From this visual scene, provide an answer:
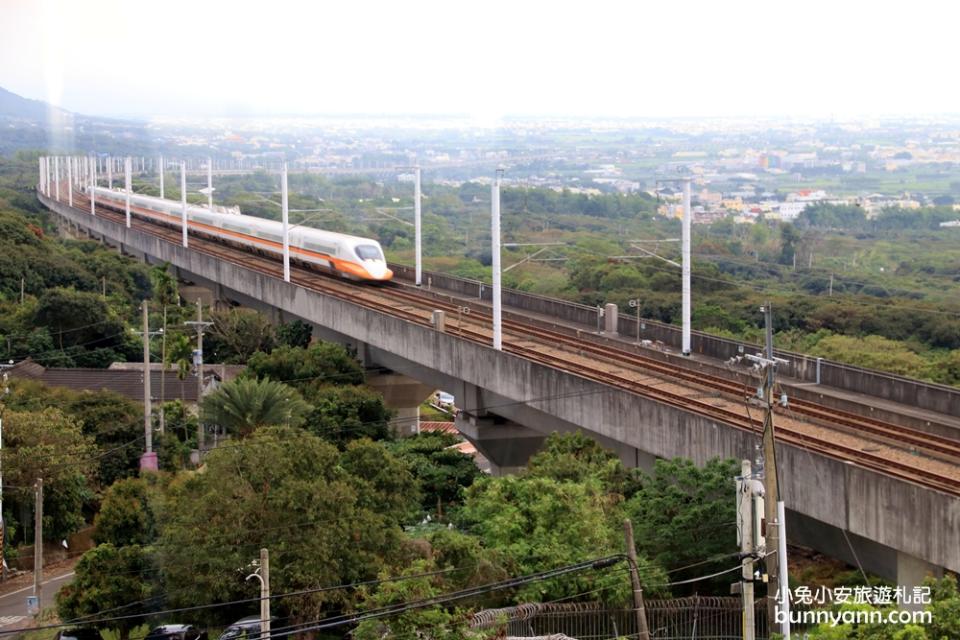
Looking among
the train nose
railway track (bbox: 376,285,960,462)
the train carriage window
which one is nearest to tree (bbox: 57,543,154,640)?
railway track (bbox: 376,285,960,462)

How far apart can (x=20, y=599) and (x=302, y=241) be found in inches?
1034

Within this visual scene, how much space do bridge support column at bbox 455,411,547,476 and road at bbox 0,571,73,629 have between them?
907 cm

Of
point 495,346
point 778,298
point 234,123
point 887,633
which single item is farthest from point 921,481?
point 234,123

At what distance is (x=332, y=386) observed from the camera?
34.1 metres

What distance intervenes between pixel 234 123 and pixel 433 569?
170753 millimetres

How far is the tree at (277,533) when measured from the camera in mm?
18594

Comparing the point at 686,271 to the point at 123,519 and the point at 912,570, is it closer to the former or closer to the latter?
the point at 912,570

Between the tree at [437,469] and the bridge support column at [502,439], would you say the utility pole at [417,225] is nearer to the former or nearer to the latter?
the bridge support column at [502,439]

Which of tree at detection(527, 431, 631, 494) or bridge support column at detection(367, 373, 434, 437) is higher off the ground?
tree at detection(527, 431, 631, 494)

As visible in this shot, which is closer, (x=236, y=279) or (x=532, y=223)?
(x=236, y=279)

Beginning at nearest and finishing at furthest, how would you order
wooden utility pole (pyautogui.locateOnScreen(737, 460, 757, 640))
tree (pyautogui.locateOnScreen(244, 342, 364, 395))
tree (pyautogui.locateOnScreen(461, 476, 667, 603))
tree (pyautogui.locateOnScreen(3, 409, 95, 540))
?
wooden utility pole (pyautogui.locateOnScreen(737, 460, 757, 640))
tree (pyautogui.locateOnScreen(461, 476, 667, 603))
tree (pyautogui.locateOnScreen(3, 409, 95, 540))
tree (pyautogui.locateOnScreen(244, 342, 364, 395))

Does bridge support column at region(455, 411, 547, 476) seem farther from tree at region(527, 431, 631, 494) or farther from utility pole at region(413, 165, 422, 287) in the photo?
utility pole at region(413, 165, 422, 287)

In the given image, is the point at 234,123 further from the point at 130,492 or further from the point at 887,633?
the point at 887,633

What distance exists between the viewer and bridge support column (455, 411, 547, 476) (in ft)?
96.8
